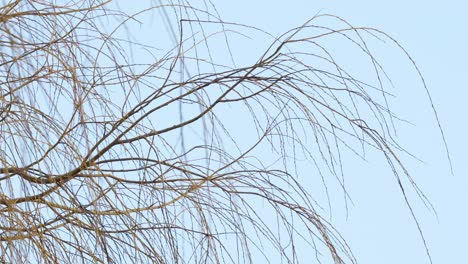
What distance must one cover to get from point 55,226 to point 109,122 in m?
0.16

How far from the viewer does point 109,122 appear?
1659 millimetres

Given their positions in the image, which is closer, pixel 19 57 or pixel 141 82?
pixel 19 57

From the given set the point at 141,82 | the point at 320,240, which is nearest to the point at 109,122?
the point at 141,82

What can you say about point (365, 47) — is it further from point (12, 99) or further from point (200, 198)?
point (12, 99)

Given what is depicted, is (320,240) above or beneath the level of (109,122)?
beneath

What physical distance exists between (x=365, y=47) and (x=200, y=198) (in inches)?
11.5

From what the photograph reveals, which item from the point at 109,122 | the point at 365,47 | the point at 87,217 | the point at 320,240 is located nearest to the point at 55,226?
the point at 87,217

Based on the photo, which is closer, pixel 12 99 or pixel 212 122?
pixel 12 99

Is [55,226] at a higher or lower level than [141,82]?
lower

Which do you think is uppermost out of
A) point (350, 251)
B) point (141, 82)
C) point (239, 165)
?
point (141, 82)

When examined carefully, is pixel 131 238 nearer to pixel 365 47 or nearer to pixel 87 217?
pixel 87 217

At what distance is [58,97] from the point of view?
1.63m

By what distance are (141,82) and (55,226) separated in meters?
0.23

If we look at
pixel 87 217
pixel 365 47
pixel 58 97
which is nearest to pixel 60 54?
pixel 58 97
